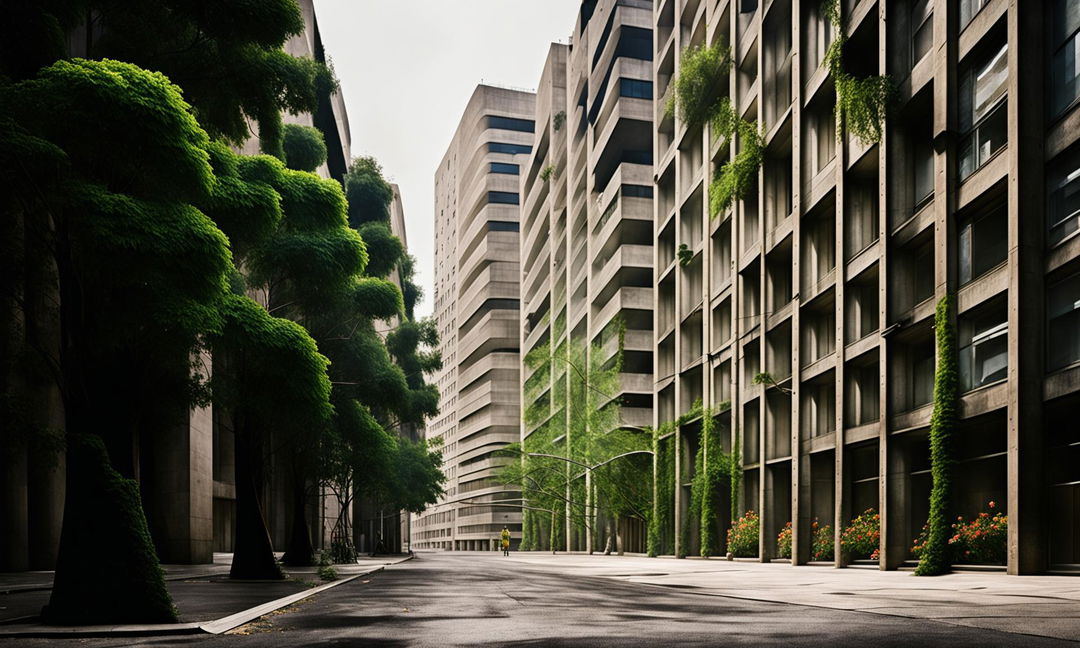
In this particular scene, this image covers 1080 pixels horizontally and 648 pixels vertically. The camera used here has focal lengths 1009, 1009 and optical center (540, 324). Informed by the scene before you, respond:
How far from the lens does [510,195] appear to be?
126875 millimetres

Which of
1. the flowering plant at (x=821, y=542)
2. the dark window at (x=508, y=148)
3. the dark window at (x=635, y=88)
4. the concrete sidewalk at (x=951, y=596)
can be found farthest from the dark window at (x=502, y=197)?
the concrete sidewalk at (x=951, y=596)

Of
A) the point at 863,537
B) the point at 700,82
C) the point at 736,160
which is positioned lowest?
the point at 863,537

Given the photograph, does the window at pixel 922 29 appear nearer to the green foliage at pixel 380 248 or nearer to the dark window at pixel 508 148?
the green foliage at pixel 380 248

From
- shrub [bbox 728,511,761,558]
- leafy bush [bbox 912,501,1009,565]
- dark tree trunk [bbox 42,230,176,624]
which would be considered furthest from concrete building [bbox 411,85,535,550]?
dark tree trunk [bbox 42,230,176,624]

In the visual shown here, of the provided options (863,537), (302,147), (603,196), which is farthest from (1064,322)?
(603,196)

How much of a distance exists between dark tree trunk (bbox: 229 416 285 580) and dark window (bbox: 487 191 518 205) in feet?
339

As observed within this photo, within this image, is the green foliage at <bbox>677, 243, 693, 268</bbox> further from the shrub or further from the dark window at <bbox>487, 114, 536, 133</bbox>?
the dark window at <bbox>487, 114, 536, 133</bbox>

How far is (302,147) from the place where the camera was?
32.7 metres

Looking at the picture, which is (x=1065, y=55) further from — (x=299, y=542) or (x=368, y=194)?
(x=368, y=194)

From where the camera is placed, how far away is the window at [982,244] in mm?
24281

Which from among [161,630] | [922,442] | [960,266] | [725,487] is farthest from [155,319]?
[725,487]

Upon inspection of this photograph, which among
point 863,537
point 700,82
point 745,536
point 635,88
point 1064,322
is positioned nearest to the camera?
point 1064,322

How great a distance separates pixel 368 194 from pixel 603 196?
745 inches

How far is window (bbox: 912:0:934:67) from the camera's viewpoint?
2778 cm
